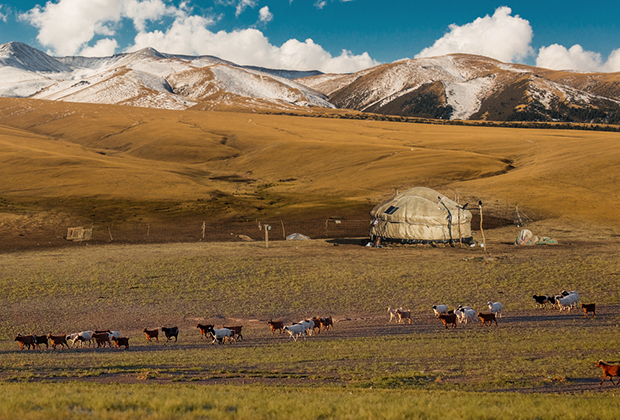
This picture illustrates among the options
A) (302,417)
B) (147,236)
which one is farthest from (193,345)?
(147,236)

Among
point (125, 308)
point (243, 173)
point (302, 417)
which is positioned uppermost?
point (243, 173)

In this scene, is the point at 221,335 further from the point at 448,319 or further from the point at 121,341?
the point at 448,319

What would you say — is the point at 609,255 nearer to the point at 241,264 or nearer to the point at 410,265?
the point at 410,265

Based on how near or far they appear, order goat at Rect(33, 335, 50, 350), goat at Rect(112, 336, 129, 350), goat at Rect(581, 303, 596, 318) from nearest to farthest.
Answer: goat at Rect(112, 336, 129, 350)
goat at Rect(33, 335, 50, 350)
goat at Rect(581, 303, 596, 318)

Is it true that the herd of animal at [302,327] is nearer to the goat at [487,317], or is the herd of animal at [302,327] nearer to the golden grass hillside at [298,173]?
the goat at [487,317]

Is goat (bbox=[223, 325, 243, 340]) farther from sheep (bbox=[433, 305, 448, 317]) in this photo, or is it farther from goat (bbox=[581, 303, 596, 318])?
goat (bbox=[581, 303, 596, 318])

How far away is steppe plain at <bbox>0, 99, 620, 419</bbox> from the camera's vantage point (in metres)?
10.9

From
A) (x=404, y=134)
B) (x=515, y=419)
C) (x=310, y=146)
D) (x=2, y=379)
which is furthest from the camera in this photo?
(x=404, y=134)

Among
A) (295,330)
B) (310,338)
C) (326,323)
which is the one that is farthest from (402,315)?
(295,330)

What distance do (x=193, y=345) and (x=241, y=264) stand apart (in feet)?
44.7

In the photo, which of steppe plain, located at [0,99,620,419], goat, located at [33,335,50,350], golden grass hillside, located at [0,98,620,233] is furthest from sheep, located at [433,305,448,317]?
golden grass hillside, located at [0,98,620,233]

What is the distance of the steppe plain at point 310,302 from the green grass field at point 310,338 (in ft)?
0.29

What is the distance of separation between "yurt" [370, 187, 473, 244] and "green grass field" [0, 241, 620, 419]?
2.28 m

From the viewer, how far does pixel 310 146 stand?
112 meters
